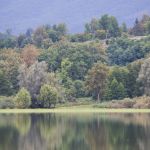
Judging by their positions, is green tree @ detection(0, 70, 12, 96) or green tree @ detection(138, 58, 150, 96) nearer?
green tree @ detection(138, 58, 150, 96)

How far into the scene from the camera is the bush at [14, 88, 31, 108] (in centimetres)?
9825

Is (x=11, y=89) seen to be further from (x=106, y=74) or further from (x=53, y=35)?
(x=53, y=35)

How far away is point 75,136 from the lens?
1841 inches

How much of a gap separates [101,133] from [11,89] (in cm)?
6679

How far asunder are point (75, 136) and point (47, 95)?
5310cm

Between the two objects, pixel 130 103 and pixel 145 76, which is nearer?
pixel 130 103

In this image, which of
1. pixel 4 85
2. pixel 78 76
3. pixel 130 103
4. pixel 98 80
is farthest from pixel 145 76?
pixel 4 85

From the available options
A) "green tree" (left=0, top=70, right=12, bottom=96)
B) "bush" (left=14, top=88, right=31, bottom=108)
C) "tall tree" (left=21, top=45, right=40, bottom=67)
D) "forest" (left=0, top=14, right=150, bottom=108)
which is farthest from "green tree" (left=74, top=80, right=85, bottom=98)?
"bush" (left=14, top=88, right=31, bottom=108)

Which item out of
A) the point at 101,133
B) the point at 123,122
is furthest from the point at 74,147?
the point at 123,122

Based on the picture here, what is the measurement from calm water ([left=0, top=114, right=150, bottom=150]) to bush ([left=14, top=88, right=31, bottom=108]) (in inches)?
1431

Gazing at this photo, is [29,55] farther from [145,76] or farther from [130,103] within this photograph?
[130,103]

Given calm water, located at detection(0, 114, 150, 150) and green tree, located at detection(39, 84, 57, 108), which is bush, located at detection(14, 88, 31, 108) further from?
calm water, located at detection(0, 114, 150, 150)

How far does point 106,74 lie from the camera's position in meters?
109

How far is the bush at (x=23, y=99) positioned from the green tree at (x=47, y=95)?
2424 mm
